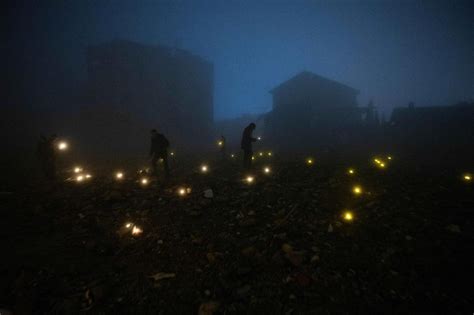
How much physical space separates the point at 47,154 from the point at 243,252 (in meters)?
9.78

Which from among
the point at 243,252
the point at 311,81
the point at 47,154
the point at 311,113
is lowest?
the point at 243,252

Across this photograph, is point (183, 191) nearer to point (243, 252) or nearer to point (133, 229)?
point (133, 229)

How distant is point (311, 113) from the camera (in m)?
32.0

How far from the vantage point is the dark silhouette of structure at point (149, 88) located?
103ft

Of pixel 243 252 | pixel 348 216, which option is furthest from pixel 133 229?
pixel 348 216

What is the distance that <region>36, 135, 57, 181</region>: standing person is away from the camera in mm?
9820

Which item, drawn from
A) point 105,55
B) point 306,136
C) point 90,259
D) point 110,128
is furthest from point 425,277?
point 105,55

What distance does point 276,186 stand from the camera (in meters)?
7.90

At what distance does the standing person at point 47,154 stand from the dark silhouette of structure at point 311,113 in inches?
911

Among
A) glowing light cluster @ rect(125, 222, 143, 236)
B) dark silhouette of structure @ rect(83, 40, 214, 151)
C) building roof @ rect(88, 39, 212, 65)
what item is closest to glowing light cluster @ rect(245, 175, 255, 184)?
glowing light cluster @ rect(125, 222, 143, 236)

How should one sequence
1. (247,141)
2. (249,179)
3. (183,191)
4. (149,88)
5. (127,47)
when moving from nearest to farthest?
(183,191) → (249,179) → (247,141) → (127,47) → (149,88)

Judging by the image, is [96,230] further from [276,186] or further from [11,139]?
[11,139]

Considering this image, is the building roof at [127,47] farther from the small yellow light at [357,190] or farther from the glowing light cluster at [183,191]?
the small yellow light at [357,190]

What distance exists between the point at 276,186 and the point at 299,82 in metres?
32.1
